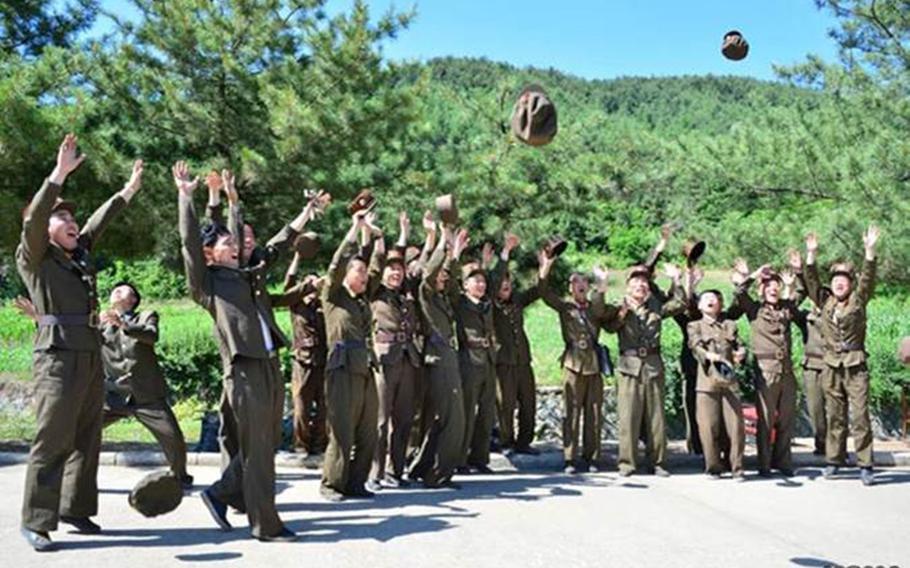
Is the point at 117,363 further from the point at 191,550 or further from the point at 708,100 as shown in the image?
the point at 708,100

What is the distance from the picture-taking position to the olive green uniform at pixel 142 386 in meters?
7.07

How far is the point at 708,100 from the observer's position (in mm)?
82688

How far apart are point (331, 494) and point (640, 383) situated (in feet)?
10.9

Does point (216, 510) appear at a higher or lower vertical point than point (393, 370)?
lower

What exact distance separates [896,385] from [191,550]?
11062 millimetres

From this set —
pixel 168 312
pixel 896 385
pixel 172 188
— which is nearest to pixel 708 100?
pixel 168 312

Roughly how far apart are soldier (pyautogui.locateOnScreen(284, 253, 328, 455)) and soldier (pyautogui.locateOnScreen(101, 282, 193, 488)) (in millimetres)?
2065

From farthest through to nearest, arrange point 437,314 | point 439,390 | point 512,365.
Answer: point 512,365, point 437,314, point 439,390

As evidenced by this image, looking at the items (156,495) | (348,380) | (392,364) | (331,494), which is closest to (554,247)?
(392,364)

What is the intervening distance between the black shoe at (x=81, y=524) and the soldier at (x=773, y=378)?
19.7 feet

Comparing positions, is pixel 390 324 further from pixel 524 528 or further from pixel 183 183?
pixel 183 183

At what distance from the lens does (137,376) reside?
7.11 meters

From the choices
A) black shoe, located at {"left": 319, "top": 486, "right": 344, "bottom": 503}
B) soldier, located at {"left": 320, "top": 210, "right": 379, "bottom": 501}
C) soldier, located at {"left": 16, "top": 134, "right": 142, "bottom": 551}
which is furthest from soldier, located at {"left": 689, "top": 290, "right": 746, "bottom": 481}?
soldier, located at {"left": 16, "top": 134, "right": 142, "bottom": 551}

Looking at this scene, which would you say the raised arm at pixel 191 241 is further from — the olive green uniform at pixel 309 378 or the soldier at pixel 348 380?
the olive green uniform at pixel 309 378
